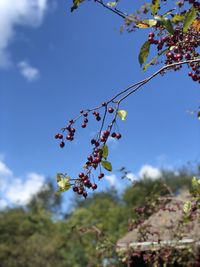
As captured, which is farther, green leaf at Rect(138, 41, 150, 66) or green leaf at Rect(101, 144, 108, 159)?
green leaf at Rect(101, 144, 108, 159)

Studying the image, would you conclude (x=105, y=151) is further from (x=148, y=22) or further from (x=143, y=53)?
(x=148, y=22)

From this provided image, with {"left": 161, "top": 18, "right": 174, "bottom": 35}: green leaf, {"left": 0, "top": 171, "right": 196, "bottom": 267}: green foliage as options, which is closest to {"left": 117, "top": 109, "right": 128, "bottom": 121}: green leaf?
{"left": 161, "top": 18, "right": 174, "bottom": 35}: green leaf

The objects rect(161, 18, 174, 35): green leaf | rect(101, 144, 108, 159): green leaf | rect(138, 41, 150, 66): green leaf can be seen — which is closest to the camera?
rect(161, 18, 174, 35): green leaf

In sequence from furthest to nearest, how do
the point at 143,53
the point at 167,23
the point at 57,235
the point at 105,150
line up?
1. the point at 57,235
2. the point at 105,150
3. the point at 143,53
4. the point at 167,23

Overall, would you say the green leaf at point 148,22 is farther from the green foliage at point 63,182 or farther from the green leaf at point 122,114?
the green foliage at point 63,182

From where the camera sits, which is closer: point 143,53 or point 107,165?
point 143,53

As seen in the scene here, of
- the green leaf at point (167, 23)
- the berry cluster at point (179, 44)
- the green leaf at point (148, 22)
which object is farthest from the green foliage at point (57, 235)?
the green leaf at point (167, 23)

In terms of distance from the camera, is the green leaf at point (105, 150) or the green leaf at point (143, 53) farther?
the green leaf at point (105, 150)

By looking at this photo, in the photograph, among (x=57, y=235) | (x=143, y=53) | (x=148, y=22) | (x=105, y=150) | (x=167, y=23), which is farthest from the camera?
(x=57, y=235)

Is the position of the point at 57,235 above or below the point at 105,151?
above

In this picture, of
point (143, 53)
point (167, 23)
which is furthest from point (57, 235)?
point (167, 23)

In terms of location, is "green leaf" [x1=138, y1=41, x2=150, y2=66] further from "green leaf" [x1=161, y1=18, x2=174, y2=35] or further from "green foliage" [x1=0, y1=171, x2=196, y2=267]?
"green foliage" [x1=0, y1=171, x2=196, y2=267]

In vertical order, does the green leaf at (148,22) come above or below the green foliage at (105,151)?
above

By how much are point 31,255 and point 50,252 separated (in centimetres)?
187
